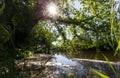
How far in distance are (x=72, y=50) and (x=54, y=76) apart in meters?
4.38

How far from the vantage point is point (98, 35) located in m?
12.3

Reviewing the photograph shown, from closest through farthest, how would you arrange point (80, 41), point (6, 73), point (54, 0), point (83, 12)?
1. point (6, 73)
2. point (54, 0)
3. point (80, 41)
4. point (83, 12)

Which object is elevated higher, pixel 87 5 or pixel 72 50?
pixel 87 5

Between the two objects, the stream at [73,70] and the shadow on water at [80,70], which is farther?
the shadow on water at [80,70]

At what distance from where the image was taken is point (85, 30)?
12.9m

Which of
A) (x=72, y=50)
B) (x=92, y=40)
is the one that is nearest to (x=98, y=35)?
(x=92, y=40)

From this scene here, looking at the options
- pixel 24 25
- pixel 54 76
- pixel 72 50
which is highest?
pixel 24 25

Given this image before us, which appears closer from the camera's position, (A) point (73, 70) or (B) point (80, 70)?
(A) point (73, 70)

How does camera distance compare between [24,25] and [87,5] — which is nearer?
[24,25]

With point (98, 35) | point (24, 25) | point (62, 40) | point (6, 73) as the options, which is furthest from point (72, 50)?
point (6, 73)

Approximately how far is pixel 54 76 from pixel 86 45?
4.94 m

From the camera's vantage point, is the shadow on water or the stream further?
Result: the shadow on water

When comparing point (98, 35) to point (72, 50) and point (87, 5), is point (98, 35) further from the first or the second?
point (87, 5)

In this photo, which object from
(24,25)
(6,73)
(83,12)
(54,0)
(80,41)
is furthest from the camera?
(83,12)
